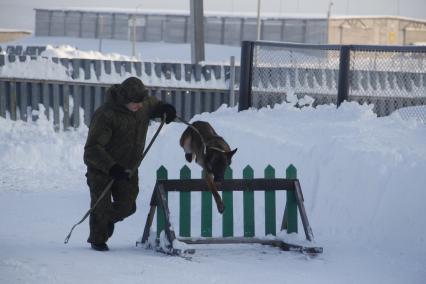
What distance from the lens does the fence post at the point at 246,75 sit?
1591cm

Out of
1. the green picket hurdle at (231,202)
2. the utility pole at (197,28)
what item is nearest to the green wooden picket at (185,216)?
the green picket hurdle at (231,202)

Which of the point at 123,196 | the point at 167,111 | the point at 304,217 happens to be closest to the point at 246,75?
the point at 304,217

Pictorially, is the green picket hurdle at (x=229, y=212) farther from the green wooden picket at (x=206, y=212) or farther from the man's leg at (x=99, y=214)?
the man's leg at (x=99, y=214)

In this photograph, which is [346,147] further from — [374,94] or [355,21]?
[355,21]

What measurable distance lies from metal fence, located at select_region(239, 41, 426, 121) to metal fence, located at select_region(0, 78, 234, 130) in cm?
618

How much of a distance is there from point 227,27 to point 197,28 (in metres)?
56.9

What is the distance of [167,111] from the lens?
9047 millimetres

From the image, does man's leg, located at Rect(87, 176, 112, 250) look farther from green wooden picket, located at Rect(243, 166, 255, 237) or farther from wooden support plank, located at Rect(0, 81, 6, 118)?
wooden support plank, located at Rect(0, 81, 6, 118)

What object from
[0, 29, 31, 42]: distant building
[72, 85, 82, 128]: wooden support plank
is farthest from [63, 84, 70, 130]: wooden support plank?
[0, 29, 31, 42]: distant building

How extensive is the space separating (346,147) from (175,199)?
8.02 feet

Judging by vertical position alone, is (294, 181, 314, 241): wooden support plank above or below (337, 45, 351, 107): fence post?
below

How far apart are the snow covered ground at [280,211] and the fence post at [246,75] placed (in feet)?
0.81

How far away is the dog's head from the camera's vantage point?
28.1 feet

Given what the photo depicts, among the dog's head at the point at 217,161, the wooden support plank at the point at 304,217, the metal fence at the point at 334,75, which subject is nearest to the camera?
the dog's head at the point at 217,161
